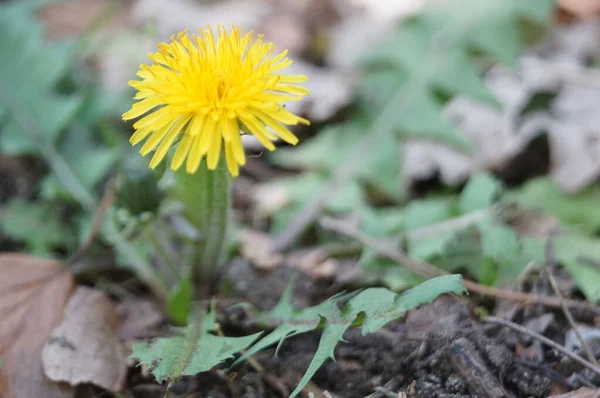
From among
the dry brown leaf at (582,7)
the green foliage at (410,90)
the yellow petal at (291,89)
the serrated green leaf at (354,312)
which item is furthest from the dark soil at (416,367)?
the dry brown leaf at (582,7)

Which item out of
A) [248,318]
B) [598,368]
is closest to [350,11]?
[248,318]

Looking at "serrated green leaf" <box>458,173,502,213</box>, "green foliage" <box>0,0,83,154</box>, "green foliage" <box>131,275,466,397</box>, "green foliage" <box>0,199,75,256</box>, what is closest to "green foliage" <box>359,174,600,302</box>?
"serrated green leaf" <box>458,173,502,213</box>

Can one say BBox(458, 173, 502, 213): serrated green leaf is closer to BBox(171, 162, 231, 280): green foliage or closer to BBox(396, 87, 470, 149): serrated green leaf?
BBox(396, 87, 470, 149): serrated green leaf

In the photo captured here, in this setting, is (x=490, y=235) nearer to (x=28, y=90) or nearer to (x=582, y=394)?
(x=582, y=394)

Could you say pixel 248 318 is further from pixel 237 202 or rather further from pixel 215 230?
pixel 237 202

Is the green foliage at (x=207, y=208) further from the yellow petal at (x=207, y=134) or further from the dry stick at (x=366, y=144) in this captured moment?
the dry stick at (x=366, y=144)

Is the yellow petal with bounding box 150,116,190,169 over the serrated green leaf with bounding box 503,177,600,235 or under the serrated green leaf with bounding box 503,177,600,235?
over

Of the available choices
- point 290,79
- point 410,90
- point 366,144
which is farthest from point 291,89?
point 410,90
